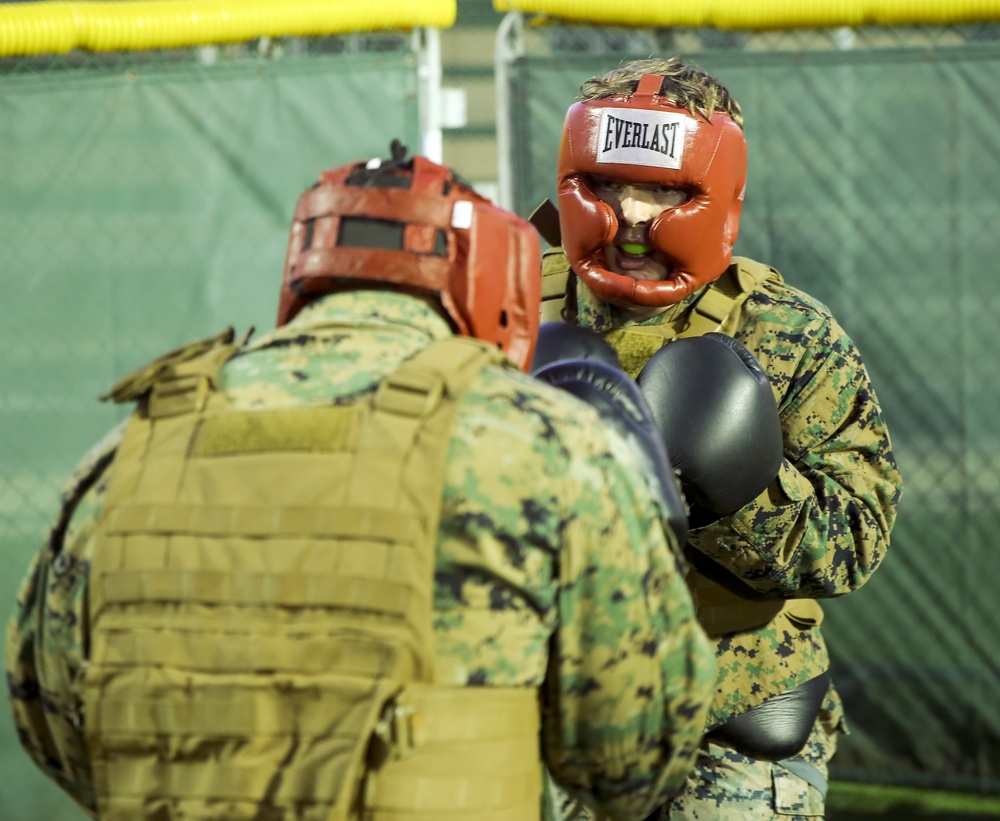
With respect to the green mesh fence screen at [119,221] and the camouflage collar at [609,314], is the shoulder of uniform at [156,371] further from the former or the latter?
the green mesh fence screen at [119,221]

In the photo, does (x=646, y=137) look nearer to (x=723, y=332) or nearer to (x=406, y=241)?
(x=723, y=332)

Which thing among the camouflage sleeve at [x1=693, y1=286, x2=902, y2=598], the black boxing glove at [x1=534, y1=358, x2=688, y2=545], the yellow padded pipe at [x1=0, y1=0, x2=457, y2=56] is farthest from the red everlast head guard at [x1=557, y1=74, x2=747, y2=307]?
the yellow padded pipe at [x1=0, y1=0, x2=457, y2=56]

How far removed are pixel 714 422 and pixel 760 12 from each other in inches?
91.2

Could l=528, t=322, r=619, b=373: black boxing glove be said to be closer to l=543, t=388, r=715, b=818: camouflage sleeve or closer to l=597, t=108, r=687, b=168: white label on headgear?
l=597, t=108, r=687, b=168: white label on headgear

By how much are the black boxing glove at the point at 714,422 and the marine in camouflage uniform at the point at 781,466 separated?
5.1 inches

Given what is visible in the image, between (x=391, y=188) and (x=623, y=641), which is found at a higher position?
(x=391, y=188)

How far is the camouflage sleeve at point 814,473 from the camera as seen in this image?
2439 mm

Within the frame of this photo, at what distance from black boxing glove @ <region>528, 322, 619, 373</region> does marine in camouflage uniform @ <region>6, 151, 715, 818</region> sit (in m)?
0.55

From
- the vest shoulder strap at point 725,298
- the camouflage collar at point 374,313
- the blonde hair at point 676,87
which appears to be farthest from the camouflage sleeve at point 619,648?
the blonde hair at point 676,87

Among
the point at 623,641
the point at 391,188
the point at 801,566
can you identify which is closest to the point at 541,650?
the point at 623,641

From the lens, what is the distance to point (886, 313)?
4309mm

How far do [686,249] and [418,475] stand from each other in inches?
51.8

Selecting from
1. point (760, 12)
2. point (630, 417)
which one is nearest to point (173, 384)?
point (630, 417)

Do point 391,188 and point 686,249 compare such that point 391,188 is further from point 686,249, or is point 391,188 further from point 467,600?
point 686,249
